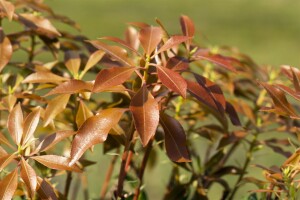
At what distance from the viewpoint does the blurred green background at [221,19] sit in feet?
27.7

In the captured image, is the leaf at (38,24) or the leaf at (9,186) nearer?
the leaf at (9,186)

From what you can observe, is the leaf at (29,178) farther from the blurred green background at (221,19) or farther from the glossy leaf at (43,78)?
the blurred green background at (221,19)

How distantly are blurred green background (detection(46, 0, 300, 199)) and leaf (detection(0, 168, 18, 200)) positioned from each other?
636cm

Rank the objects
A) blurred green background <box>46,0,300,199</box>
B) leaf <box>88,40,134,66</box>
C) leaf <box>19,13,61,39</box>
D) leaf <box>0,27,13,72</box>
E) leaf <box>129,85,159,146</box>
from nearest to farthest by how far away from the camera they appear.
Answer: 1. leaf <box>129,85,159,146</box>
2. leaf <box>88,40,134,66</box>
3. leaf <box>0,27,13,72</box>
4. leaf <box>19,13,61,39</box>
5. blurred green background <box>46,0,300,199</box>

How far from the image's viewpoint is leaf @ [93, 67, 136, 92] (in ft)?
4.76

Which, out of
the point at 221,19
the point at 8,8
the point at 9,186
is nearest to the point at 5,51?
the point at 8,8

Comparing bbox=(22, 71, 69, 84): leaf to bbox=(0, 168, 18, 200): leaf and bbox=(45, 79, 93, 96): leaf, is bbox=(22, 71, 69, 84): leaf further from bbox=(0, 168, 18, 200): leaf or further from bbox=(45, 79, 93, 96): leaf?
bbox=(0, 168, 18, 200): leaf

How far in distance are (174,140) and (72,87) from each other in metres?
0.26

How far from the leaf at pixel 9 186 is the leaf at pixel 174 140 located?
1.11 ft

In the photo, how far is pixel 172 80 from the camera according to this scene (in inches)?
57.4

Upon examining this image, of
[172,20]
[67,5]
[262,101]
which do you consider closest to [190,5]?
[172,20]

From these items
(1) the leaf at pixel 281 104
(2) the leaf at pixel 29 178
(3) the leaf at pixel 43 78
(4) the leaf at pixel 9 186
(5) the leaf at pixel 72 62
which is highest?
(1) the leaf at pixel 281 104

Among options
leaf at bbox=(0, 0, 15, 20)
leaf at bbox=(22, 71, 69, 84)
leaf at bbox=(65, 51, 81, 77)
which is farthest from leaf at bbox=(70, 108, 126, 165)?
leaf at bbox=(0, 0, 15, 20)

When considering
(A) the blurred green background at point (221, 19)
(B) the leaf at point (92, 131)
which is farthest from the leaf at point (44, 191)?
(A) the blurred green background at point (221, 19)
